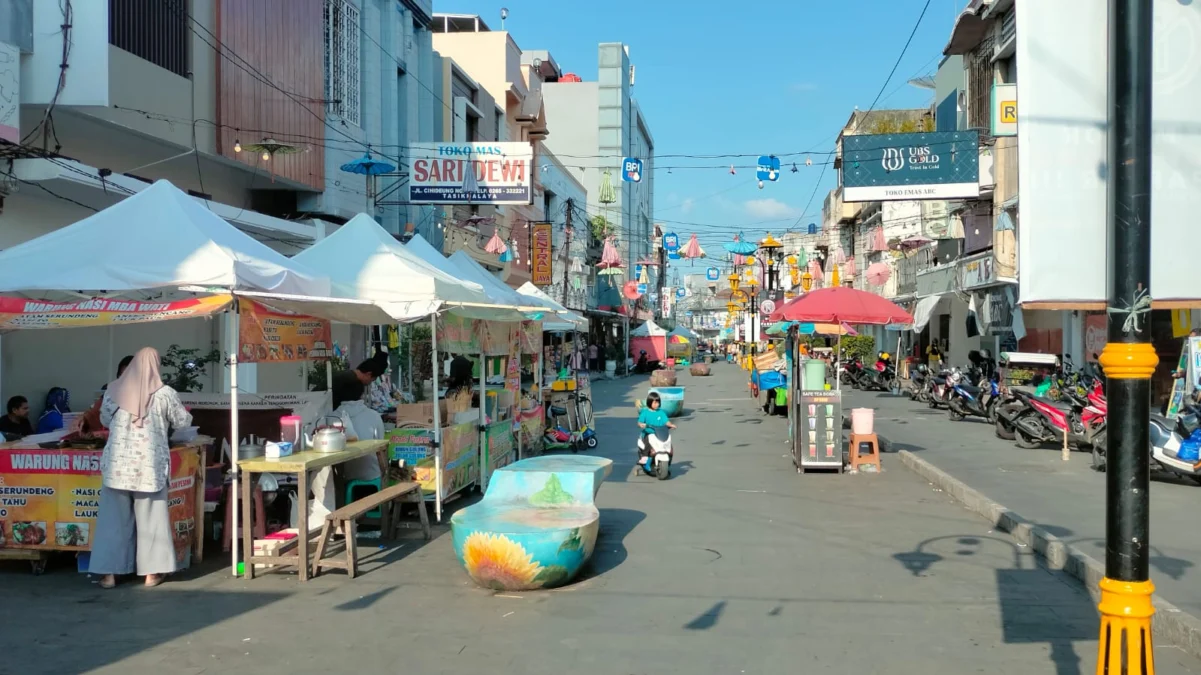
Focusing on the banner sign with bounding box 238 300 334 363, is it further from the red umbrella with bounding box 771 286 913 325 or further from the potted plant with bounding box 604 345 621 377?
the potted plant with bounding box 604 345 621 377

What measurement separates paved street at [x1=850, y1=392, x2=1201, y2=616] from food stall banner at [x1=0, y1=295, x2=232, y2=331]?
Answer: 7.17m

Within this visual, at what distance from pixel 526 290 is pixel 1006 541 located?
11.4m

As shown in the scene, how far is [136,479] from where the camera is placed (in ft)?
23.4

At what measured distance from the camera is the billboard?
17.5m

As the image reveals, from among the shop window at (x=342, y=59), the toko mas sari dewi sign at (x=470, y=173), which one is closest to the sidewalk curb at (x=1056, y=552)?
the toko mas sari dewi sign at (x=470, y=173)

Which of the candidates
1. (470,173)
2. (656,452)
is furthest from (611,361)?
(656,452)

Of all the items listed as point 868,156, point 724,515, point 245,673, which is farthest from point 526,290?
point 245,673

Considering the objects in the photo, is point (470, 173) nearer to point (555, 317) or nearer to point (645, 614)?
point (555, 317)

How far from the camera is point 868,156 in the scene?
17562mm

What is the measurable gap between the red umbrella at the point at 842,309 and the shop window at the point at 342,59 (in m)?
11.0

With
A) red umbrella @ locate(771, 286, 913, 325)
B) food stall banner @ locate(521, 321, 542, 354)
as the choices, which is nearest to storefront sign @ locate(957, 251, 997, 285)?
red umbrella @ locate(771, 286, 913, 325)

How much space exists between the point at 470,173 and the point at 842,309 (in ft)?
29.9

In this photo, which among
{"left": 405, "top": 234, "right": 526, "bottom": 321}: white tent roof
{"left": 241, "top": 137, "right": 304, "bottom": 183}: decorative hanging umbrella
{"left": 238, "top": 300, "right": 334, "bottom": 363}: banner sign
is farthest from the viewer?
{"left": 241, "top": 137, "right": 304, "bottom": 183}: decorative hanging umbrella

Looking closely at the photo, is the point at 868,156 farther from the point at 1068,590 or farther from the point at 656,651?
the point at 656,651
